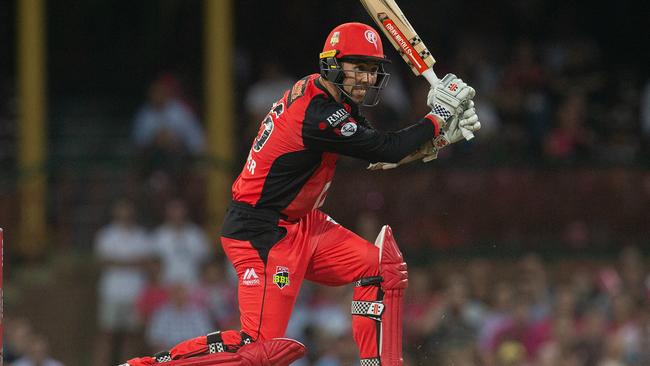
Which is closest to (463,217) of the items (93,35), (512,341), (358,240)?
(512,341)

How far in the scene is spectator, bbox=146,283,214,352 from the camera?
11.6m

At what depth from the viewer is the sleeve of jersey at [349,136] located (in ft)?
23.4

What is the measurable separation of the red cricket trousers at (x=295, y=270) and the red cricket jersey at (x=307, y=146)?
0.18 meters

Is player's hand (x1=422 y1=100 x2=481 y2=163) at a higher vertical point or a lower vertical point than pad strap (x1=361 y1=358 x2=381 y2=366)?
higher

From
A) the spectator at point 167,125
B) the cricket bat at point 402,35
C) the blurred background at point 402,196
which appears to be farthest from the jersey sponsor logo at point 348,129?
the spectator at point 167,125

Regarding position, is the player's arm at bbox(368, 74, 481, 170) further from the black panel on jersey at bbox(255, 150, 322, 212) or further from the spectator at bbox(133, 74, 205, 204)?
the spectator at bbox(133, 74, 205, 204)

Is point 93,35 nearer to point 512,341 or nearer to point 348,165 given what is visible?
point 348,165

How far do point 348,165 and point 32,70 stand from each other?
3.89 m

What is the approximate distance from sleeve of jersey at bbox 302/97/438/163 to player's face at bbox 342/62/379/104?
0.14m

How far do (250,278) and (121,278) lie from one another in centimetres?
544

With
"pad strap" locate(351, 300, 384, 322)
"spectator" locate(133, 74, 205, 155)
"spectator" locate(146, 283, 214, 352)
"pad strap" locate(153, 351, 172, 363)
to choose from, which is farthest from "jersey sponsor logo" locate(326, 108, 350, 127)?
"spectator" locate(133, 74, 205, 155)

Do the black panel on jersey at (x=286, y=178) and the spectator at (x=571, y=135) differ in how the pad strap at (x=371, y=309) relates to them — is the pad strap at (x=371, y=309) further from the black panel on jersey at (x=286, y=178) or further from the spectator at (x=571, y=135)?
the spectator at (x=571, y=135)

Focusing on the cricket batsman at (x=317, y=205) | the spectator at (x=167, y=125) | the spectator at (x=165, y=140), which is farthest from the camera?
the spectator at (x=167, y=125)

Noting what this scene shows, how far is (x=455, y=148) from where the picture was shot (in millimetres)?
12648
